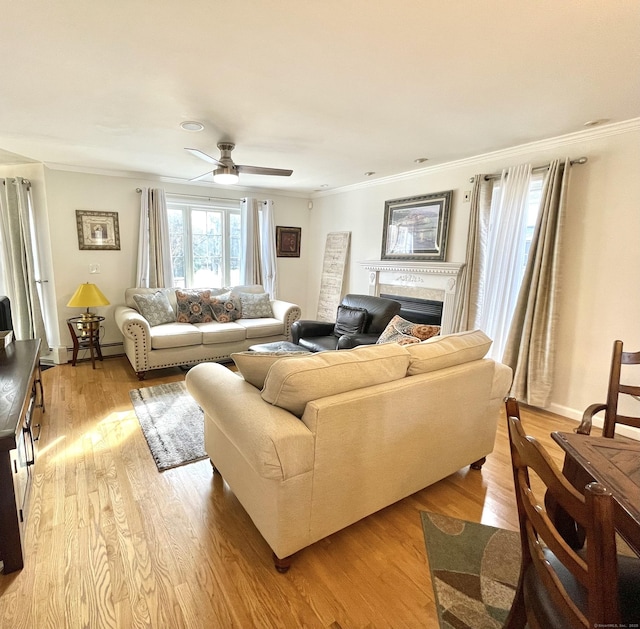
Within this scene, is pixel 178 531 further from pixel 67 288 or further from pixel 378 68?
pixel 67 288

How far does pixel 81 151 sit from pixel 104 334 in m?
2.22

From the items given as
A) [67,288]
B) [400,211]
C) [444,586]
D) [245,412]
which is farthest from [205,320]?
[444,586]

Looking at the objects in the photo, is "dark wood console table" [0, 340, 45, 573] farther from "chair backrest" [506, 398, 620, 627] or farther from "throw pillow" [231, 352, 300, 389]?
"chair backrest" [506, 398, 620, 627]

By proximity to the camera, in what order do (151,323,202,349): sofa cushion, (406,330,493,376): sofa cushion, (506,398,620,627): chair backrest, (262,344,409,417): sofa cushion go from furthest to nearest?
(151,323,202,349): sofa cushion → (406,330,493,376): sofa cushion → (262,344,409,417): sofa cushion → (506,398,620,627): chair backrest

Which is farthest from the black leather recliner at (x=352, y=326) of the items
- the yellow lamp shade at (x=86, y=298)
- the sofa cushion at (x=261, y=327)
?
the yellow lamp shade at (x=86, y=298)

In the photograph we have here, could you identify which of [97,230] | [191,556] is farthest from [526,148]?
[97,230]

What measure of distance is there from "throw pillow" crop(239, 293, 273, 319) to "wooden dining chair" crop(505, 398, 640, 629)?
4117 mm

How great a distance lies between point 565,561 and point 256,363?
4.37 feet

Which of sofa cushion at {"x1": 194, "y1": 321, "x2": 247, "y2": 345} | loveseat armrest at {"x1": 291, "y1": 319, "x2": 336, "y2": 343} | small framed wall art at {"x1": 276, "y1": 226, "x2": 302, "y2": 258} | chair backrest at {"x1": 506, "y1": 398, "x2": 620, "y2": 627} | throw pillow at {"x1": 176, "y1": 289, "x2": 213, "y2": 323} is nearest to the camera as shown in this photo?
chair backrest at {"x1": 506, "y1": 398, "x2": 620, "y2": 627}

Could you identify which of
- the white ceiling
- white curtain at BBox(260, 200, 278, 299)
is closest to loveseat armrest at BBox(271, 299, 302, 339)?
white curtain at BBox(260, 200, 278, 299)

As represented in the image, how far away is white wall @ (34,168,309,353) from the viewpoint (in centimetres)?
412

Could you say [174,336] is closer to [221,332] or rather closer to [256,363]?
[221,332]

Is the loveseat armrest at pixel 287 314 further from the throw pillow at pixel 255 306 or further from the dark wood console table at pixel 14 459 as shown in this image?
the dark wood console table at pixel 14 459

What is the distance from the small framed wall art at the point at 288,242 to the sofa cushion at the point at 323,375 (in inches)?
172
